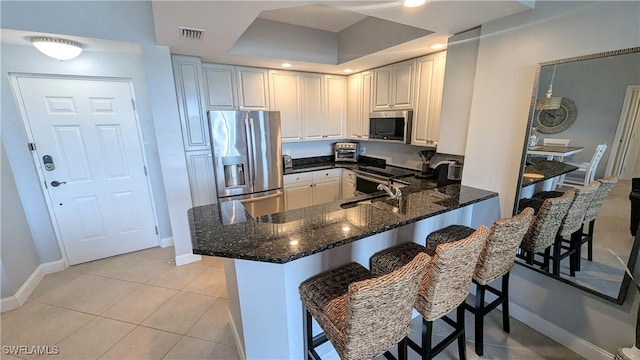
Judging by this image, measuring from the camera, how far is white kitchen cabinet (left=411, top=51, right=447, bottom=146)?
8.79 feet

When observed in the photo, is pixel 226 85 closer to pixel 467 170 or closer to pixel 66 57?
pixel 66 57

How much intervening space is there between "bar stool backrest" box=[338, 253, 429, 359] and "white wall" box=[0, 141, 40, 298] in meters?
3.07

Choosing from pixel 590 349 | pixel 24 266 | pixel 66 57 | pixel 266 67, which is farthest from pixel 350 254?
pixel 24 266

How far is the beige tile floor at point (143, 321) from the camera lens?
1.84 metres

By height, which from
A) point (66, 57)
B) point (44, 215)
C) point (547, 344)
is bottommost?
point (547, 344)

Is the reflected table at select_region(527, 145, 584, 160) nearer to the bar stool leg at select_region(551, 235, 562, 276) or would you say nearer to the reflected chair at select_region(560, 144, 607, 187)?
the reflected chair at select_region(560, 144, 607, 187)

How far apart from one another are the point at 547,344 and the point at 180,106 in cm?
394

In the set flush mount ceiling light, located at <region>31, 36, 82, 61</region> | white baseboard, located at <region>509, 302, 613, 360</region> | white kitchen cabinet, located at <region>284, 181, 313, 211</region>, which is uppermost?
flush mount ceiling light, located at <region>31, 36, 82, 61</region>

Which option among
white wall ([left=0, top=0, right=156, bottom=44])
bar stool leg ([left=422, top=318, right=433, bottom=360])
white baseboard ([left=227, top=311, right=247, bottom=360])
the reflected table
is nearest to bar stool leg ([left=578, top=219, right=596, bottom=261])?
the reflected table

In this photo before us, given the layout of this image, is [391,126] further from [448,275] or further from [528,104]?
[448,275]

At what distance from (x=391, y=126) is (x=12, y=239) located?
13.4 ft

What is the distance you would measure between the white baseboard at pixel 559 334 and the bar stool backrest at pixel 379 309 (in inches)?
61.2

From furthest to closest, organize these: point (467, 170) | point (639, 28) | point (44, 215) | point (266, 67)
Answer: point (266, 67) → point (44, 215) → point (467, 170) → point (639, 28)

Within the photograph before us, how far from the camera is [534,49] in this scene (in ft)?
5.74
